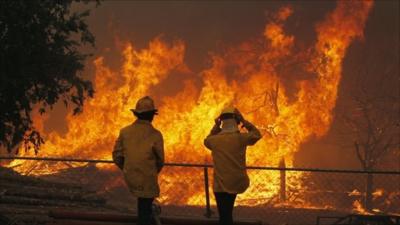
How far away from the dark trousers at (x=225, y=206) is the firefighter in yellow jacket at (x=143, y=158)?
3.12ft

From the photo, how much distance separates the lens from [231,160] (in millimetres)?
6680

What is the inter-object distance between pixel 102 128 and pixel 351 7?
2040 cm

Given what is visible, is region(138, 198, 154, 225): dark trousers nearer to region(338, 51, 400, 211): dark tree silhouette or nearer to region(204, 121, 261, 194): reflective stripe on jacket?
Result: region(204, 121, 261, 194): reflective stripe on jacket

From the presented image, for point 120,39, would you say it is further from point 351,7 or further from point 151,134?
point 151,134

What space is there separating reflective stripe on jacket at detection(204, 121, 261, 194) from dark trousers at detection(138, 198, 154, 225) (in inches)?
38.5

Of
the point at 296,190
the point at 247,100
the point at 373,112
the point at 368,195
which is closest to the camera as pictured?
the point at 368,195

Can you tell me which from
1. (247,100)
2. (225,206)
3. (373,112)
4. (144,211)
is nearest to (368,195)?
(373,112)

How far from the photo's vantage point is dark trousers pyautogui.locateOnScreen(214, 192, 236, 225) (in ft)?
22.0

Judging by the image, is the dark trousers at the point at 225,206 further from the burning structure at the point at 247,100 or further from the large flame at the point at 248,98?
the large flame at the point at 248,98

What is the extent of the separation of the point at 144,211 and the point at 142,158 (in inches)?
28.8

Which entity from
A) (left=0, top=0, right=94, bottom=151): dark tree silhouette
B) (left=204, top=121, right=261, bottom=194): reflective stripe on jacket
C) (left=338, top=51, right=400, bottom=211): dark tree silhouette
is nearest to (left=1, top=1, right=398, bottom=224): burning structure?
(left=338, top=51, right=400, bottom=211): dark tree silhouette

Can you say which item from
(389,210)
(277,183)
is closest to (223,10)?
(277,183)

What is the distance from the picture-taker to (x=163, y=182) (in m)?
28.6

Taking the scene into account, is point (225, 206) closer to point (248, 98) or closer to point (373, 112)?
point (248, 98)
